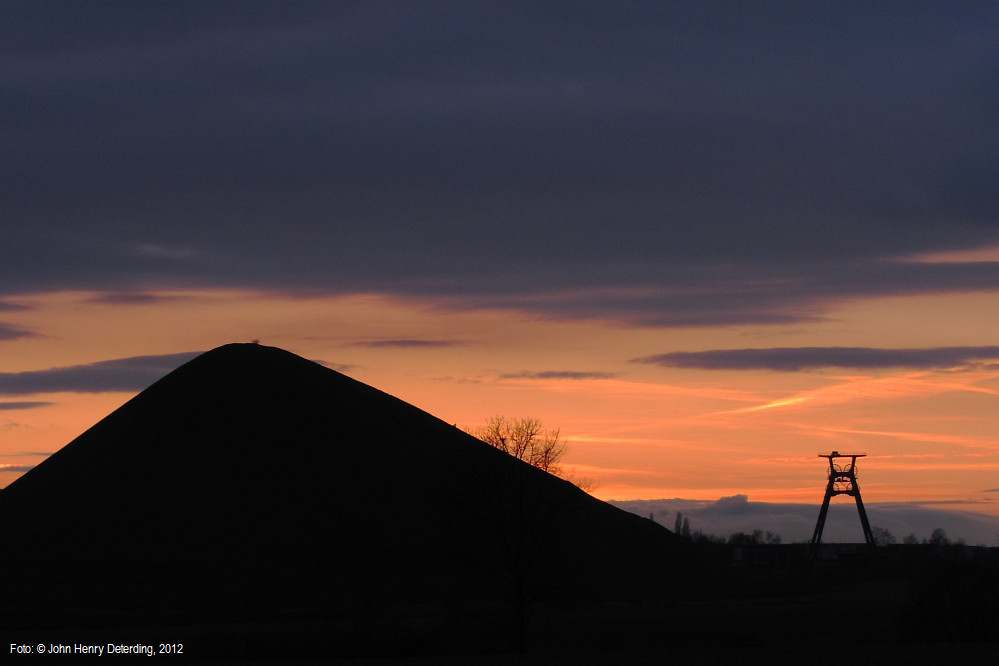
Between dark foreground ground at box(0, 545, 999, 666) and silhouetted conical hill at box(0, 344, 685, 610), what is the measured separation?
4.34m

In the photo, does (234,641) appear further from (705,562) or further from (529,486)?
(705,562)

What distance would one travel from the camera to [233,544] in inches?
3526

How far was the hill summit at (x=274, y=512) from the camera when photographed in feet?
260

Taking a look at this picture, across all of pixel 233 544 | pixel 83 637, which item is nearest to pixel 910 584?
pixel 83 637

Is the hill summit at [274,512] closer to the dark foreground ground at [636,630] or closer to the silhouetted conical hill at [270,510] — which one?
the silhouetted conical hill at [270,510]

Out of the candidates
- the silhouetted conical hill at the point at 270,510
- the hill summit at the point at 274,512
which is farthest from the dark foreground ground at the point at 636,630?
the silhouetted conical hill at the point at 270,510

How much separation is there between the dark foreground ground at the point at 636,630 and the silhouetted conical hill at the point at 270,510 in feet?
14.2

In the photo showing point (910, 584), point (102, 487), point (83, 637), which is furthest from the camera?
point (102, 487)

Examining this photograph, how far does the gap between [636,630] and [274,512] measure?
44.5m

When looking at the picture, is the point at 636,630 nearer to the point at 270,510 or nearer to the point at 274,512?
the point at 274,512

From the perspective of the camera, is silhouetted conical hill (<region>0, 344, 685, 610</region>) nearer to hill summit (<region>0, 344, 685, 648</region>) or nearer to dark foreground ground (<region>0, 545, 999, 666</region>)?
hill summit (<region>0, 344, 685, 648</region>)

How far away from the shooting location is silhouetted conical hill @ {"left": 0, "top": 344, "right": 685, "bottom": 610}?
265 feet

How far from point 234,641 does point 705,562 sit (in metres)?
62.6

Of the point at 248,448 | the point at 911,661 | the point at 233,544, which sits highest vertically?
the point at 248,448
